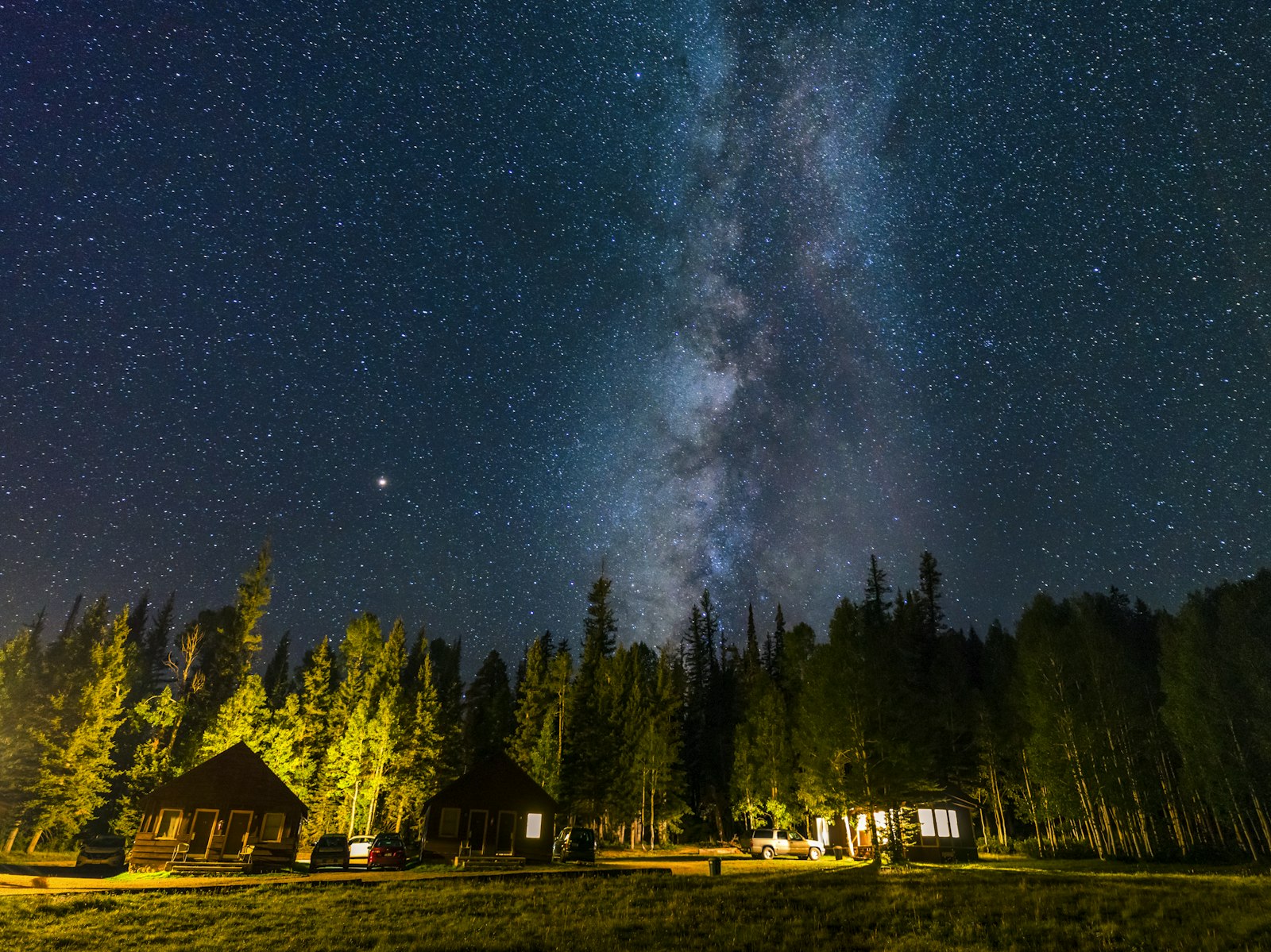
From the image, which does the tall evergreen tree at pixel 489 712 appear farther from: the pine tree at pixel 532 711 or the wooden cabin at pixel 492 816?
the wooden cabin at pixel 492 816

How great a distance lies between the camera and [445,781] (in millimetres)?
63969

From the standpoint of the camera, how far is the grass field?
1525cm

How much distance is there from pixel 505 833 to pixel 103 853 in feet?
78.5

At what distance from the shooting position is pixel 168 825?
121 ft

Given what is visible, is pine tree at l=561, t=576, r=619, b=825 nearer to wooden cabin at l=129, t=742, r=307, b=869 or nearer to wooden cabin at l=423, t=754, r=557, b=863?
wooden cabin at l=423, t=754, r=557, b=863

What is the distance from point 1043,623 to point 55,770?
7383 cm

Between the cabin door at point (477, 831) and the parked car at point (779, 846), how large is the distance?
65.7ft

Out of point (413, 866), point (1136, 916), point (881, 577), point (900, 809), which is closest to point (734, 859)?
point (900, 809)

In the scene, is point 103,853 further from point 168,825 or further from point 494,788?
point 494,788

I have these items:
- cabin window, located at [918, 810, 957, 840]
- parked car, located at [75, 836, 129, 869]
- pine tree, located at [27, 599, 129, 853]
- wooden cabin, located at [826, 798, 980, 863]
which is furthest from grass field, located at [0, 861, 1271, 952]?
pine tree, located at [27, 599, 129, 853]

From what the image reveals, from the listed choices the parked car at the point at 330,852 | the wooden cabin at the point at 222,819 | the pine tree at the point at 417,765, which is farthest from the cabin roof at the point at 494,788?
the pine tree at the point at 417,765

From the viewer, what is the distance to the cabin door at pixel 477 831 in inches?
1624

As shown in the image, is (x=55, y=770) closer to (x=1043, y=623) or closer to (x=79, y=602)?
(x=1043, y=623)

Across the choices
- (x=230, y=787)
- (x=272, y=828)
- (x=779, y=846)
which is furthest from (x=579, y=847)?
(x=230, y=787)
